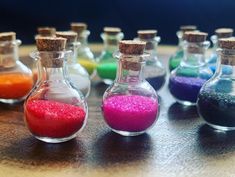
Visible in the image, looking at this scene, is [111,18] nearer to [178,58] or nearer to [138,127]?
[178,58]

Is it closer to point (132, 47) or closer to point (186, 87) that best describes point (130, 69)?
point (132, 47)

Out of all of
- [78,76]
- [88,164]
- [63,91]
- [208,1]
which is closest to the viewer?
[88,164]

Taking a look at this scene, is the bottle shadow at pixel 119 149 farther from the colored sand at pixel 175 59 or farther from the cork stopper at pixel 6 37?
the colored sand at pixel 175 59

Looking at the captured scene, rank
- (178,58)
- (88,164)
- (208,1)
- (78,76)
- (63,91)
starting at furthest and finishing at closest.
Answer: (208,1) → (178,58) → (78,76) → (63,91) → (88,164)

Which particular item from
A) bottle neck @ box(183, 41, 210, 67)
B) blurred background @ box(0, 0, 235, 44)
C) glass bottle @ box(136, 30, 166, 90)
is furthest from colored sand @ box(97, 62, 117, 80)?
blurred background @ box(0, 0, 235, 44)

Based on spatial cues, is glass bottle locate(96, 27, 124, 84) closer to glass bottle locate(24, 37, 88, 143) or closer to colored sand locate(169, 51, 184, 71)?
colored sand locate(169, 51, 184, 71)

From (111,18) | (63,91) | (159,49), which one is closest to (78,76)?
(63,91)

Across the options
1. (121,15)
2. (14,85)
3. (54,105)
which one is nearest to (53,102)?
(54,105)
